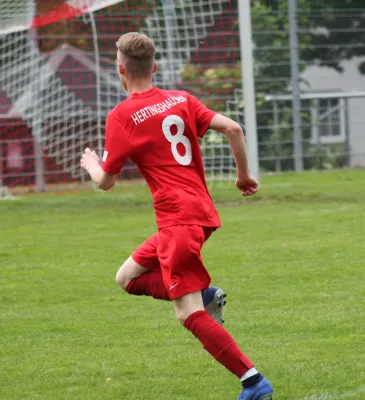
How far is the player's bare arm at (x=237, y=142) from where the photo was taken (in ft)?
15.8

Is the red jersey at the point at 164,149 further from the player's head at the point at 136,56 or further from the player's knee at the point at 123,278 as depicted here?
the player's knee at the point at 123,278

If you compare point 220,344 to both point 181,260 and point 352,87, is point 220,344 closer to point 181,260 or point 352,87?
point 181,260

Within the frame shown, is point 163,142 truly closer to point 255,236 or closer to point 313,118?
point 255,236

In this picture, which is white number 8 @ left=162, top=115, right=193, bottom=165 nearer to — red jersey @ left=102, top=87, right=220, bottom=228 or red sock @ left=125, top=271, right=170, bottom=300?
red jersey @ left=102, top=87, right=220, bottom=228

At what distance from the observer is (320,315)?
21.9ft

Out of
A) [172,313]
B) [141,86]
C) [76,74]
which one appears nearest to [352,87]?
[76,74]

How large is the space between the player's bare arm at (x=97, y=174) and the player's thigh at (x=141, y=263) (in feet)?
1.06

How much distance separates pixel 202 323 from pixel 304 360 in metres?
1.04

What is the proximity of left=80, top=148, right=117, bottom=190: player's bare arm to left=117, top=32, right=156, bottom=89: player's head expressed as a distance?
17.3 inches

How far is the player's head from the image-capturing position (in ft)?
15.8

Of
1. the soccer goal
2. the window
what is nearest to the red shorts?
the soccer goal

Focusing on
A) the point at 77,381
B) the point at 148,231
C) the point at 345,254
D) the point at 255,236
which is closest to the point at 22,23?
the point at 148,231

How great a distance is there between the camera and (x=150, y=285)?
16.6ft

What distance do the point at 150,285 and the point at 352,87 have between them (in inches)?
916
